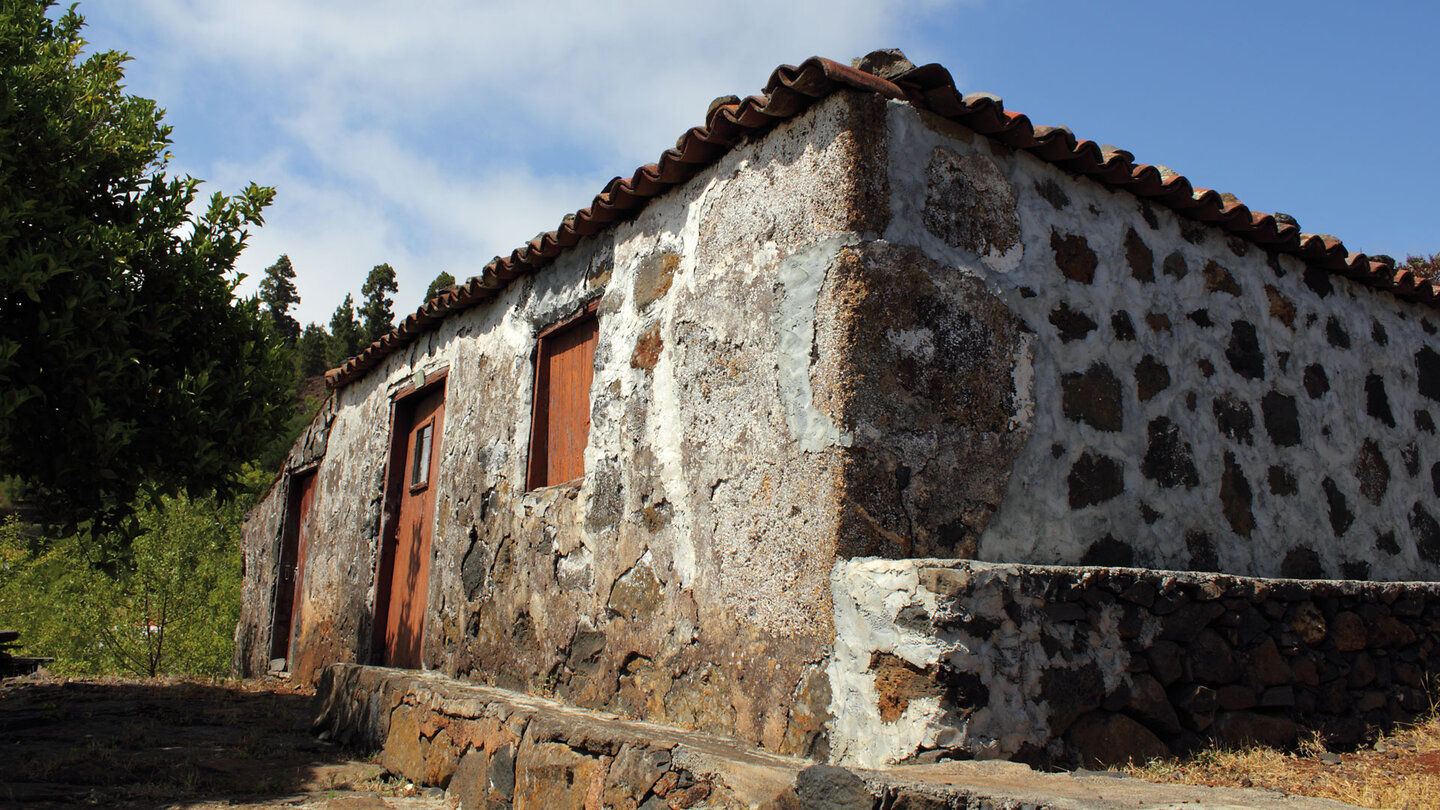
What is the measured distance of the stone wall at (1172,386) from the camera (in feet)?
10.6

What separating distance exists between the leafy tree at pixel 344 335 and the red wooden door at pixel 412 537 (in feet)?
89.1

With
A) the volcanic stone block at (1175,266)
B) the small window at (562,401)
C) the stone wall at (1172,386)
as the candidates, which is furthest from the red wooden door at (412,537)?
the volcanic stone block at (1175,266)

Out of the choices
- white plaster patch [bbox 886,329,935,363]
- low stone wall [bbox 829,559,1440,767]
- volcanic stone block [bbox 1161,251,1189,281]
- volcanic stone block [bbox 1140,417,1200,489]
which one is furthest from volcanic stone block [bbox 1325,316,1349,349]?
white plaster patch [bbox 886,329,935,363]

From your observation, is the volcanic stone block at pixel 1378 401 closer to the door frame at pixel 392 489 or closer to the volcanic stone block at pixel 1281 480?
the volcanic stone block at pixel 1281 480

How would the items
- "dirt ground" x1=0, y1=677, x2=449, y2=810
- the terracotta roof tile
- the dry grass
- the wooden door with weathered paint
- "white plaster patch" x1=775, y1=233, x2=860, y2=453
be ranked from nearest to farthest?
the dry grass → "white plaster patch" x1=775, y1=233, x2=860, y2=453 → the terracotta roof tile → "dirt ground" x1=0, y1=677, x2=449, y2=810 → the wooden door with weathered paint

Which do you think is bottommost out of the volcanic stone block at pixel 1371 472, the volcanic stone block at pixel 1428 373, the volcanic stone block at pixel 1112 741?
the volcanic stone block at pixel 1112 741

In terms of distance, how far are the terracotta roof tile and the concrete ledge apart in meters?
2.05

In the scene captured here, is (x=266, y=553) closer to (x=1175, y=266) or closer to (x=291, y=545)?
(x=291, y=545)

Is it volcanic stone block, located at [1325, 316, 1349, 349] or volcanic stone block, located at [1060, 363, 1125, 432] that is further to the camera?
volcanic stone block, located at [1325, 316, 1349, 349]

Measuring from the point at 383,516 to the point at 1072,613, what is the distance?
4990 millimetres

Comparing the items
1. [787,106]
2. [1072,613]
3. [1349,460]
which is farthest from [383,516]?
[1349,460]

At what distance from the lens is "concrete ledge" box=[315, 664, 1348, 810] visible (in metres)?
1.98

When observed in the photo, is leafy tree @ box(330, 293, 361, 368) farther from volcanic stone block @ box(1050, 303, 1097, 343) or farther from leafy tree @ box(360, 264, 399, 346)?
volcanic stone block @ box(1050, 303, 1097, 343)

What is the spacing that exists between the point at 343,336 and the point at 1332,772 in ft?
113
